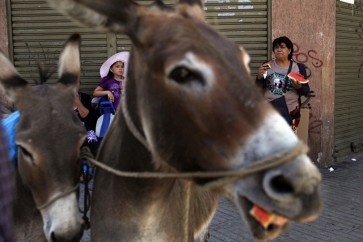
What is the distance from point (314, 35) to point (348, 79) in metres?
1.59

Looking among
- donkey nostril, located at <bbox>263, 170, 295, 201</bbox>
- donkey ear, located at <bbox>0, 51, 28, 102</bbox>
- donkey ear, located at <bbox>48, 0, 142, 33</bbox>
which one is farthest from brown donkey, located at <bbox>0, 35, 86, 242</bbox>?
donkey nostril, located at <bbox>263, 170, 295, 201</bbox>

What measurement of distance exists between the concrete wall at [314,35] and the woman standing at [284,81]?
1.29m

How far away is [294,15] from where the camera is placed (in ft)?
25.8

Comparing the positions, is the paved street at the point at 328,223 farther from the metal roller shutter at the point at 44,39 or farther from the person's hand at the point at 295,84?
the metal roller shutter at the point at 44,39

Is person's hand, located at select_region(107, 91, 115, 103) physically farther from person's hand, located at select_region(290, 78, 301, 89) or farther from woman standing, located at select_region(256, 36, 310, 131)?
person's hand, located at select_region(290, 78, 301, 89)

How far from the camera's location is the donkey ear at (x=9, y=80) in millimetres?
2816

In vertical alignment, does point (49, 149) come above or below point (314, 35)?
below

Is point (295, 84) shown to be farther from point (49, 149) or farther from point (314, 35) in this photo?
point (49, 149)

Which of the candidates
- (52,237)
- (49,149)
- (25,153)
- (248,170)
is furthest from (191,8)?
(52,237)

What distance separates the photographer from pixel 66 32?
7637 mm

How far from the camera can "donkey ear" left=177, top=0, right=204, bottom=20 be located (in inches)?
83.8

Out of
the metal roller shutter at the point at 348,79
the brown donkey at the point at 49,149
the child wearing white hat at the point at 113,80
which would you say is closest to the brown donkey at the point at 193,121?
the brown donkey at the point at 49,149

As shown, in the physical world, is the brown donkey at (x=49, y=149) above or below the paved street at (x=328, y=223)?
above

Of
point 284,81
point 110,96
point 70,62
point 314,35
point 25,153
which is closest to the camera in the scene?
point 25,153
